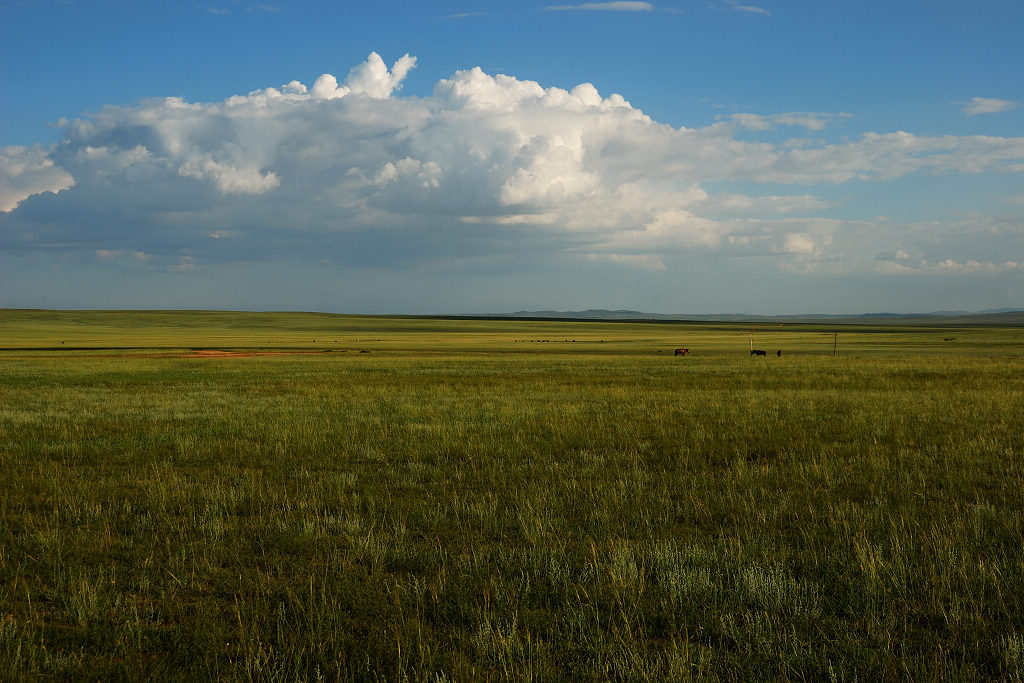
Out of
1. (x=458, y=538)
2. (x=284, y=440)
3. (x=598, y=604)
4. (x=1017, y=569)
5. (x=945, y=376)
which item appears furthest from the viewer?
(x=945, y=376)

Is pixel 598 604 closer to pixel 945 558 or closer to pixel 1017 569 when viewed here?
pixel 945 558

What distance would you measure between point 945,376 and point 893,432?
74.4 feet

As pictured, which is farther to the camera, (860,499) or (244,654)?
(860,499)

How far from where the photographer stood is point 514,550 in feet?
25.0

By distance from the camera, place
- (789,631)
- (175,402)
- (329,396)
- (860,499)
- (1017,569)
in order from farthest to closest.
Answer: (329,396), (175,402), (860,499), (1017,569), (789,631)

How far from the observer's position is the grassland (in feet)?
17.4

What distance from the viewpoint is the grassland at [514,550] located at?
531 centimetres

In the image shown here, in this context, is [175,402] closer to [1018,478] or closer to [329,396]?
[329,396]

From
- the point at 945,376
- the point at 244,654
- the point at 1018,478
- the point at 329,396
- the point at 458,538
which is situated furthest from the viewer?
the point at 945,376

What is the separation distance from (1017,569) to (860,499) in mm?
3451

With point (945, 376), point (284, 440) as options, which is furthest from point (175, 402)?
point (945, 376)

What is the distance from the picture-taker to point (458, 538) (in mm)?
8297

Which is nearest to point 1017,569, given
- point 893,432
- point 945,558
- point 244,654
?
point 945,558

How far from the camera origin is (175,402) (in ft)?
80.4
